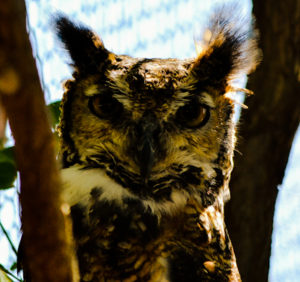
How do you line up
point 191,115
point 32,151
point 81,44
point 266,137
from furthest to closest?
point 266,137 < point 81,44 < point 191,115 < point 32,151

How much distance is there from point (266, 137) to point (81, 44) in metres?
1.10

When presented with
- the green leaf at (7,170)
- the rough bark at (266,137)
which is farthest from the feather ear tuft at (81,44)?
the rough bark at (266,137)

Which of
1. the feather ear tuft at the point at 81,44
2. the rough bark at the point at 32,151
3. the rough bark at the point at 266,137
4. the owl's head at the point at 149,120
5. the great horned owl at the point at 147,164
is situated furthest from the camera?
the rough bark at the point at 266,137

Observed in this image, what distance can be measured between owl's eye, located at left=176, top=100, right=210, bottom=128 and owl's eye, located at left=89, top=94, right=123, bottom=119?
203mm

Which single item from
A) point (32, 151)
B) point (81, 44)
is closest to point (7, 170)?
point (81, 44)

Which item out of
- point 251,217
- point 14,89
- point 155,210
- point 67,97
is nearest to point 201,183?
point 155,210

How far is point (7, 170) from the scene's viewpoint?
135 centimetres

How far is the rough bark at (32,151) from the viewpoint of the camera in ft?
1.77

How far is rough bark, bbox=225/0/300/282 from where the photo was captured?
230cm

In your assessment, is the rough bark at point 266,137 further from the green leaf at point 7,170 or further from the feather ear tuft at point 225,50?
the green leaf at point 7,170

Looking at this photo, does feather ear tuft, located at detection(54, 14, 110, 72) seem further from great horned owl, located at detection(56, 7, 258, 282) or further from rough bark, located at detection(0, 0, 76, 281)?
rough bark, located at detection(0, 0, 76, 281)

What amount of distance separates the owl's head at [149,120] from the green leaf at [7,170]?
0.24 meters

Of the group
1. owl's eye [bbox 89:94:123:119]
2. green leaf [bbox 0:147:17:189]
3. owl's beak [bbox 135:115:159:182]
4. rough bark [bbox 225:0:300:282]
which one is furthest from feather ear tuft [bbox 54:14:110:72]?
rough bark [bbox 225:0:300:282]

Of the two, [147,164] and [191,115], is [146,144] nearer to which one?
[147,164]
